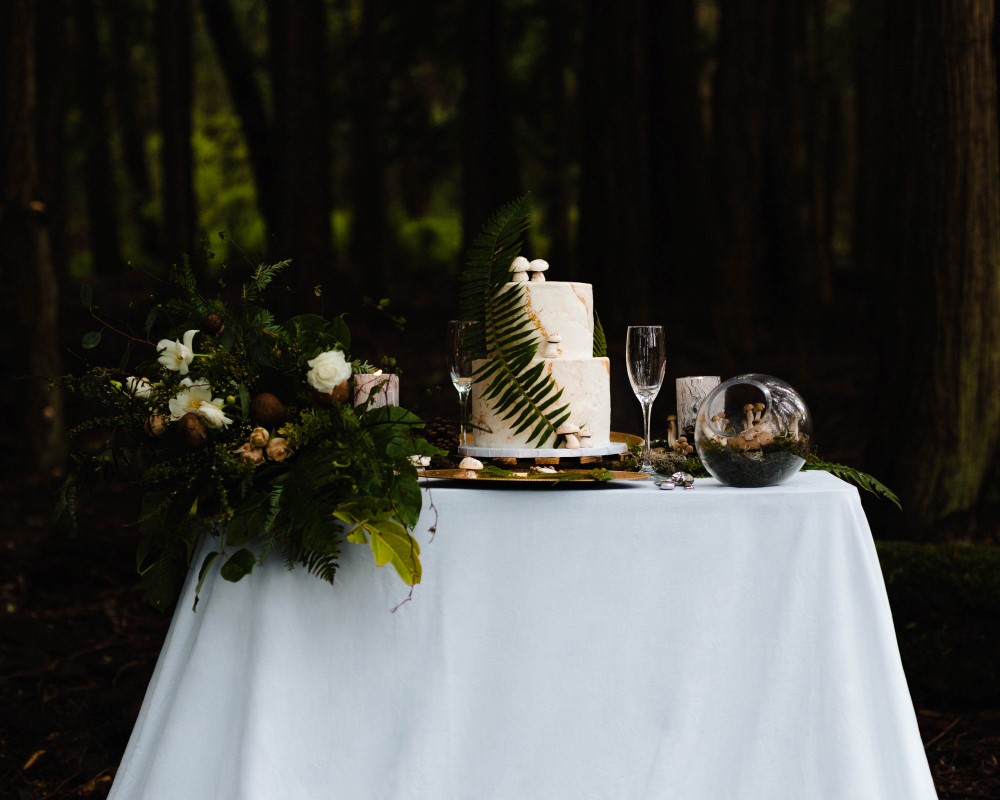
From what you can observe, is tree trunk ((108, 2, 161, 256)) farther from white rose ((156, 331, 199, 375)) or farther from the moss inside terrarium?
the moss inside terrarium

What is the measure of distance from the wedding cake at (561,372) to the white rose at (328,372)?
410 mm

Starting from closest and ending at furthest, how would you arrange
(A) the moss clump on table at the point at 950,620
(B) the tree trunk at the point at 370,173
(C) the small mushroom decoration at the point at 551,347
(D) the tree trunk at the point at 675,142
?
(C) the small mushroom decoration at the point at 551,347
(A) the moss clump on table at the point at 950,620
(D) the tree trunk at the point at 675,142
(B) the tree trunk at the point at 370,173

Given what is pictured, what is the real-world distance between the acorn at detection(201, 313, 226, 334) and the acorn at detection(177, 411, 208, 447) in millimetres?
278

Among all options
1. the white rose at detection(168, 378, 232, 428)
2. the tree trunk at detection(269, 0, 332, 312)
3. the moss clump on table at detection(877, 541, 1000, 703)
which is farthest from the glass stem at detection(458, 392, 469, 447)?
the tree trunk at detection(269, 0, 332, 312)

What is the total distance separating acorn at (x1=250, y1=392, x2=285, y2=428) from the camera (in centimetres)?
265

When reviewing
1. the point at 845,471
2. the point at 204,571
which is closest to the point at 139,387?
the point at 204,571

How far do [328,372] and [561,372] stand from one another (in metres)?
0.63

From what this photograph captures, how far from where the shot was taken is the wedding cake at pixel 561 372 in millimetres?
2873

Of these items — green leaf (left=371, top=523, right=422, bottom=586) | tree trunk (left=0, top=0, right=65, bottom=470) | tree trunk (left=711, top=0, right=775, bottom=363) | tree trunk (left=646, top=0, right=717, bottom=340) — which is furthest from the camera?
tree trunk (left=646, top=0, right=717, bottom=340)

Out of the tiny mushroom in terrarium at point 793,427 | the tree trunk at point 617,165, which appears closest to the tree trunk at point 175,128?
the tree trunk at point 617,165

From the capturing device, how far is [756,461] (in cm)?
267

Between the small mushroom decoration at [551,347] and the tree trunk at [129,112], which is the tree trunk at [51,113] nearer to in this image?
the small mushroom decoration at [551,347]

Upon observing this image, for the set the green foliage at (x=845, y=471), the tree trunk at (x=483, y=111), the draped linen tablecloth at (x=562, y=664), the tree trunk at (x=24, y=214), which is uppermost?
the tree trunk at (x=483, y=111)

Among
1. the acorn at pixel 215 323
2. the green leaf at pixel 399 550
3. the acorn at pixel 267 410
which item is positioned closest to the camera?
the green leaf at pixel 399 550
